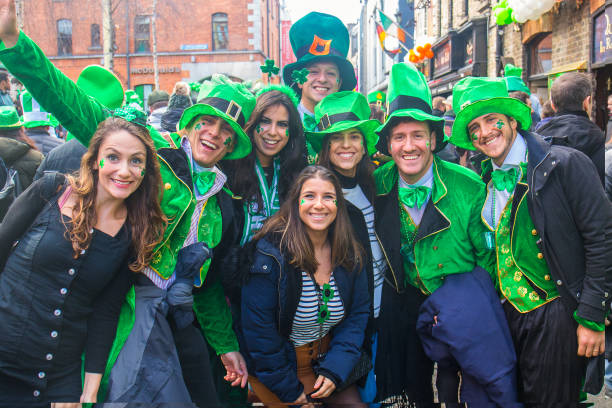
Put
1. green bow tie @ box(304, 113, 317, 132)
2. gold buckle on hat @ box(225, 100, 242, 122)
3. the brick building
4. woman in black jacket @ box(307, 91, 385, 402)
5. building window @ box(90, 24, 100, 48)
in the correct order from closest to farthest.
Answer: gold buckle on hat @ box(225, 100, 242, 122)
woman in black jacket @ box(307, 91, 385, 402)
green bow tie @ box(304, 113, 317, 132)
the brick building
building window @ box(90, 24, 100, 48)

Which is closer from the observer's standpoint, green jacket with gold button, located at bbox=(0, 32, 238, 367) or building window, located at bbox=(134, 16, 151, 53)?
green jacket with gold button, located at bbox=(0, 32, 238, 367)

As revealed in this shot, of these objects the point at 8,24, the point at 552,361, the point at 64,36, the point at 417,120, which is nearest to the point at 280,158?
the point at 417,120

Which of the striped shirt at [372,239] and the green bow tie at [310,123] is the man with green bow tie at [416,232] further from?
the green bow tie at [310,123]

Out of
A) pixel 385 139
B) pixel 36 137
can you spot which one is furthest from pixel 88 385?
pixel 36 137

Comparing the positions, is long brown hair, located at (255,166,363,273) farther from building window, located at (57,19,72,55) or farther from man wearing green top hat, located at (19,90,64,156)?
building window, located at (57,19,72,55)

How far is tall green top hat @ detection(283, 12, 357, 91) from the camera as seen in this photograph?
4070mm

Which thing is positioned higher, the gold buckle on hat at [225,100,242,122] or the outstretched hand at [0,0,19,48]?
the outstretched hand at [0,0,19,48]

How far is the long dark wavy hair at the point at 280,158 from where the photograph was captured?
3180 mm

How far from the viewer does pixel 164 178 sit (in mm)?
2693

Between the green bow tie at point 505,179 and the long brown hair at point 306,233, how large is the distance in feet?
3.01

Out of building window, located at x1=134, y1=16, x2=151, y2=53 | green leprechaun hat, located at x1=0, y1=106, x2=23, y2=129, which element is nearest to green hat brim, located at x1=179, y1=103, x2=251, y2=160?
green leprechaun hat, located at x1=0, y1=106, x2=23, y2=129

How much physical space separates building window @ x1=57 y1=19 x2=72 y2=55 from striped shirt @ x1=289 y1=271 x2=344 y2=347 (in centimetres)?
2975

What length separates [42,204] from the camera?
226 cm

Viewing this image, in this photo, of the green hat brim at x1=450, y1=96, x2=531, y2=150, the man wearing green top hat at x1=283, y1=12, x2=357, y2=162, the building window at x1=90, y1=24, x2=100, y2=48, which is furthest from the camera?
the building window at x1=90, y1=24, x2=100, y2=48
